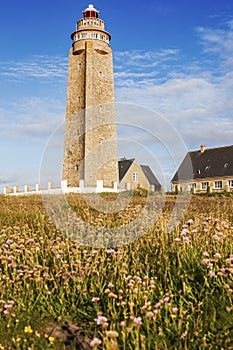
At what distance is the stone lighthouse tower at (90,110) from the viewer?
32.3 meters

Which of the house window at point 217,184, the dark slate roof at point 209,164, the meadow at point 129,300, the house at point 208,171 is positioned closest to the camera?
the meadow at point 129,300

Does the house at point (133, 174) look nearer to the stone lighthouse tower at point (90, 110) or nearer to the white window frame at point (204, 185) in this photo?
the white window frame at point (204, 185)

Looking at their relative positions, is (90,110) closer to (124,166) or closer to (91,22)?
(91,22)

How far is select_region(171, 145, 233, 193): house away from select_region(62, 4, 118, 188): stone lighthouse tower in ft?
53.8

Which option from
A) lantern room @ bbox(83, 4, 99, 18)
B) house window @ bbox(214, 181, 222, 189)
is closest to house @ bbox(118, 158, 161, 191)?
house window @ bbox(214, 181, 222, 189)

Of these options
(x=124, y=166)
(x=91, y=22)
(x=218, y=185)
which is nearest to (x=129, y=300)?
(x=91, y=22)

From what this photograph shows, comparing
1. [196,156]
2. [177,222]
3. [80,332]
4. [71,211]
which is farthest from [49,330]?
[196,156]

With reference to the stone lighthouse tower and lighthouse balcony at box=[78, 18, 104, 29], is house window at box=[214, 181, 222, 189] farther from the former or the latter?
lighthouse balcony at box=[78, 18, 104, 29]

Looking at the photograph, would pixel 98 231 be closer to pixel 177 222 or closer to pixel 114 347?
pixel 177 222

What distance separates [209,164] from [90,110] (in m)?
24.4

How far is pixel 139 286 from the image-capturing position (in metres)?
4.12

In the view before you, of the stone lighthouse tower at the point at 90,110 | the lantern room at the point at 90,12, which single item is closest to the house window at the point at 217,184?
the stone lighthouse tower at the point at 90,110

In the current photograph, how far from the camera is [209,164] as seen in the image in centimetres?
5206

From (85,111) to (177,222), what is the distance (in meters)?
26.1
